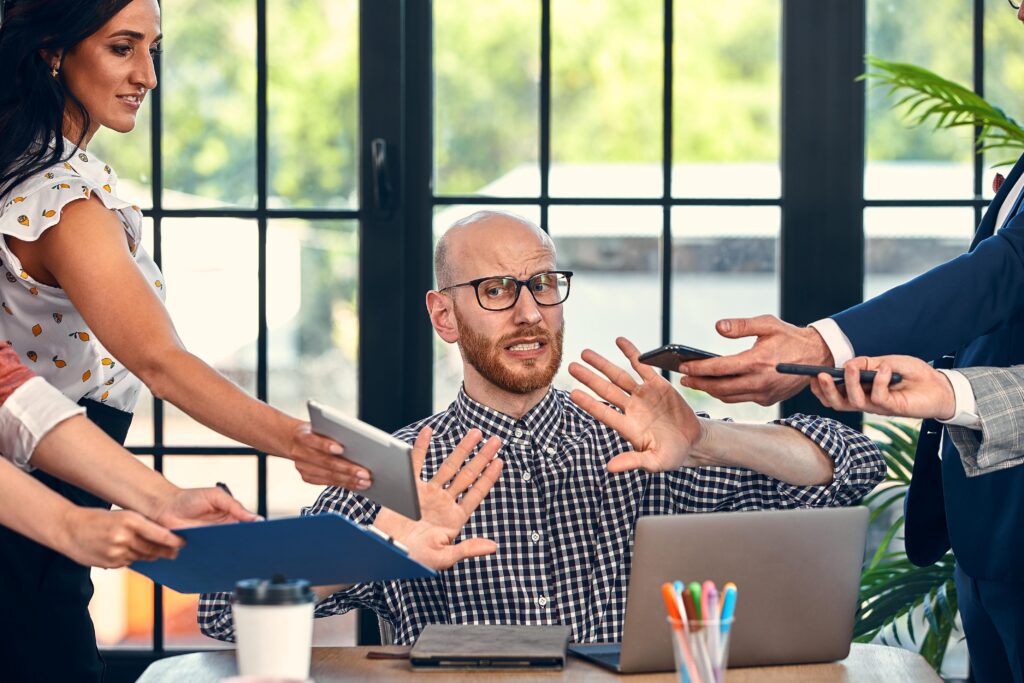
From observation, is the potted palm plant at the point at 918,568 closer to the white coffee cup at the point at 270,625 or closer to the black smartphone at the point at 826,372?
the black smartphone at the point at 826,372

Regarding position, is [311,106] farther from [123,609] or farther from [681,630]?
[681,630]

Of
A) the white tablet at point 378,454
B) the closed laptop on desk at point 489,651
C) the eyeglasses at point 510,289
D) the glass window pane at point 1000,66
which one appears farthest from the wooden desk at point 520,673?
the glass window pane at point 1000,66

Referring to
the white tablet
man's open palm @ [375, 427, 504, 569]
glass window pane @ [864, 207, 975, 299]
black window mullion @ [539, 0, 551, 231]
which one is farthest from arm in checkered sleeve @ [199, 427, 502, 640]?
glass window pane @ [864, 207, 975, 299]

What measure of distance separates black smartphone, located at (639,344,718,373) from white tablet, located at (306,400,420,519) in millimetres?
381

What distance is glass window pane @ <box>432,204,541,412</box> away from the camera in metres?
2.87

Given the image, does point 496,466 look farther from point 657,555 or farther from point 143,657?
point 143,657

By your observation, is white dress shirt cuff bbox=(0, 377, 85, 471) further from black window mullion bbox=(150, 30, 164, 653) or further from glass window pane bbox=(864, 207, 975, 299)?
glass window pane bbox=(864, 207, 975, 299)

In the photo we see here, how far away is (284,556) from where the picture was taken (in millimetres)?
1282

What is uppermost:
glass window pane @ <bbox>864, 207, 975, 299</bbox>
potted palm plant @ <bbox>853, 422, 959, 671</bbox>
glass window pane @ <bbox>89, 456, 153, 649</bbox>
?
glass window pane @ <bbox>864, 207, 975, 299</bbox>

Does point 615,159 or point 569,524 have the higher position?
point 615,159

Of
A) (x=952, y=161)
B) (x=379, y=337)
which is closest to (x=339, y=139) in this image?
(x=379, y=337)

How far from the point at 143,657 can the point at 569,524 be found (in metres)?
1.31

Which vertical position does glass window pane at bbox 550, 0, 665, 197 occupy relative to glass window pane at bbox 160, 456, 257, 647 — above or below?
above

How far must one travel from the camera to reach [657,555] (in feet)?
4.59
